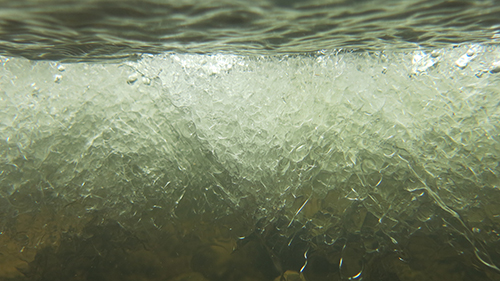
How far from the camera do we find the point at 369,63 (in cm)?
66

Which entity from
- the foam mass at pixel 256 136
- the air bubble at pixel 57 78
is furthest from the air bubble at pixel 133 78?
the air bubble at pixel 57 78

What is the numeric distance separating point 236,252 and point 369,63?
19.8 inches

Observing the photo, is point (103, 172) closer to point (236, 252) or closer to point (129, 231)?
point (129, 231)

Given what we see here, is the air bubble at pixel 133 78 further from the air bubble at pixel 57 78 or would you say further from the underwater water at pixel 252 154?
the air bubble at pixel 57 78

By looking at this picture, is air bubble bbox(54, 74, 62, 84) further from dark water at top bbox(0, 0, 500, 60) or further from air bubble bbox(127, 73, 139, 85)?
air bubble bbox(127, 73, 139, 85)

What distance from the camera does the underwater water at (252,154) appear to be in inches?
22.8

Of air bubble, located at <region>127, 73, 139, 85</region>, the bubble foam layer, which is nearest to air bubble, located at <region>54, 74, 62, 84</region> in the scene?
the bubble foam layer

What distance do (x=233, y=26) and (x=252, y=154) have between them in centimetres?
27

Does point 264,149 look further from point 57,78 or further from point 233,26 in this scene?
point 57,78

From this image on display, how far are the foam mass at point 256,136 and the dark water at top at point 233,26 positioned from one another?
5 cm

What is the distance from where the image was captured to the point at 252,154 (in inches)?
25.4

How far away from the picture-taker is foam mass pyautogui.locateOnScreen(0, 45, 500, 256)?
61 centimetres

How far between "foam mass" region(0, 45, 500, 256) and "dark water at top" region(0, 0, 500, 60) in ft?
0.17

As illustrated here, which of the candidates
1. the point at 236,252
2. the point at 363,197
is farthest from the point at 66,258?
the point at 363,197
